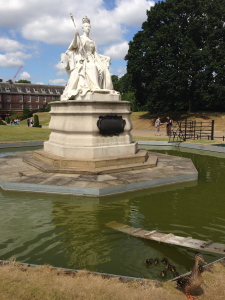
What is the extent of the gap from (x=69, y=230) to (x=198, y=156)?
423 inches

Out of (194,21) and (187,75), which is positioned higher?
(194,21)

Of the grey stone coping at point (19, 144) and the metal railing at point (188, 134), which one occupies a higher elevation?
the metal railing at point (188, 134)

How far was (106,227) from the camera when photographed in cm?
527

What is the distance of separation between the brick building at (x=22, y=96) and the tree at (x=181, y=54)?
162 feet

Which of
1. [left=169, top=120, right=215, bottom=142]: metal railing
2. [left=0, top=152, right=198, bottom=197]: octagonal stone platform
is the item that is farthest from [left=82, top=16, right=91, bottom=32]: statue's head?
[left=169, top=120, right=215, bottom=142]: metal railing

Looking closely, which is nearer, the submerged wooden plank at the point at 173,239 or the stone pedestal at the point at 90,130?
the submerged wooden plank at the point at 173,239

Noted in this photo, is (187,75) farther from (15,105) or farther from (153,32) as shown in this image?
(15,105)

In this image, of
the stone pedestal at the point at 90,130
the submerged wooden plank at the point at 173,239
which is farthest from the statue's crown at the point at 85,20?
the submerged wooden plank at the point at 173,239

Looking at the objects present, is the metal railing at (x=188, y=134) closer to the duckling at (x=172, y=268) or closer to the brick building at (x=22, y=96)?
the duckling at (x=172, y=268)

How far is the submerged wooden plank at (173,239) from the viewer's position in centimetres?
424

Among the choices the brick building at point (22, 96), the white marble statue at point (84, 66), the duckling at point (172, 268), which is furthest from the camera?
the brick building at point (22, 96)

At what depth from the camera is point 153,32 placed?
35688mm

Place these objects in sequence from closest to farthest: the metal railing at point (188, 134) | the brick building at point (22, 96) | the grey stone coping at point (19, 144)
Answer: the grey stone coping at point (19, 144) < the metal railing at point (188, 134) < the brick building at point (22, 96)

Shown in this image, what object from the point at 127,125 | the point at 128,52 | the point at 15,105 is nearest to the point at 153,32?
the point at 128,52
